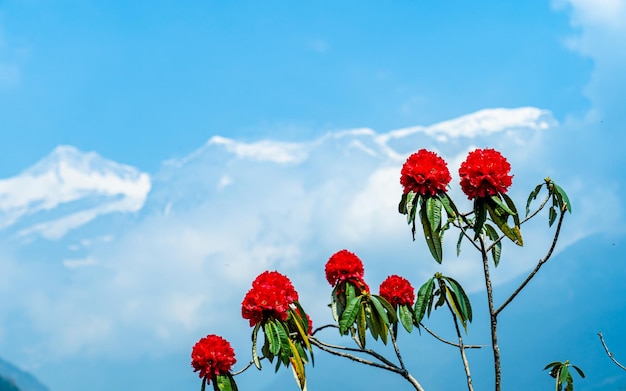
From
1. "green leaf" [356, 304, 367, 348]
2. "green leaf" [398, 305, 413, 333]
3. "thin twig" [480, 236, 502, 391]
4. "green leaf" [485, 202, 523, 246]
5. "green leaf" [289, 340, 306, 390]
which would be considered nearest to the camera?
"green leaf" [485, 202, 523, 246]

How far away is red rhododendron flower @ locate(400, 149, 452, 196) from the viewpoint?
14.6 feet

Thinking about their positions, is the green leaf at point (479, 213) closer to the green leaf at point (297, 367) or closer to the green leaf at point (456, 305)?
the green leaf at point (456, 305)

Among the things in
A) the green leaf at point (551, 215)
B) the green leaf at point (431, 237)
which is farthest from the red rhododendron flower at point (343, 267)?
the green leaf at point (551, 215)

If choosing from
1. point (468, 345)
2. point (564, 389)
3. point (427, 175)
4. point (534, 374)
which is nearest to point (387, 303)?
point (468, 345)

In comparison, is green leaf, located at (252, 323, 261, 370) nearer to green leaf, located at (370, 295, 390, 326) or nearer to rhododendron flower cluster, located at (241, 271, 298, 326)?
rhododendron flower cluster, located at (241, 271, 298, 326)

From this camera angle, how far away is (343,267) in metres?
5.16

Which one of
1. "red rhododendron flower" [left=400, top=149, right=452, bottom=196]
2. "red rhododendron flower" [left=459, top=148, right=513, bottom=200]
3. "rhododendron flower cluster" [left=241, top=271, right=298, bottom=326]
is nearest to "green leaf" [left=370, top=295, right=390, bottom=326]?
"rhododendron flower cluster" [left=241, top=271, right=298, bottom=326]

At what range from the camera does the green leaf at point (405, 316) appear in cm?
508

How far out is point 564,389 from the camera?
4969mm

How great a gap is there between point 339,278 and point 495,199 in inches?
52.4

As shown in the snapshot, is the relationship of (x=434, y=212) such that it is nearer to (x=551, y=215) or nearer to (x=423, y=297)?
(x=423, y=297)

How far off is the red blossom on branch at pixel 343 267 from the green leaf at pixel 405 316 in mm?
316

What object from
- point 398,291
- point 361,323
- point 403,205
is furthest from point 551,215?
point 361,323

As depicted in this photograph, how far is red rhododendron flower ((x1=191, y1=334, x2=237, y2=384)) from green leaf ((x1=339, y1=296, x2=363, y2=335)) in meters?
0.80
